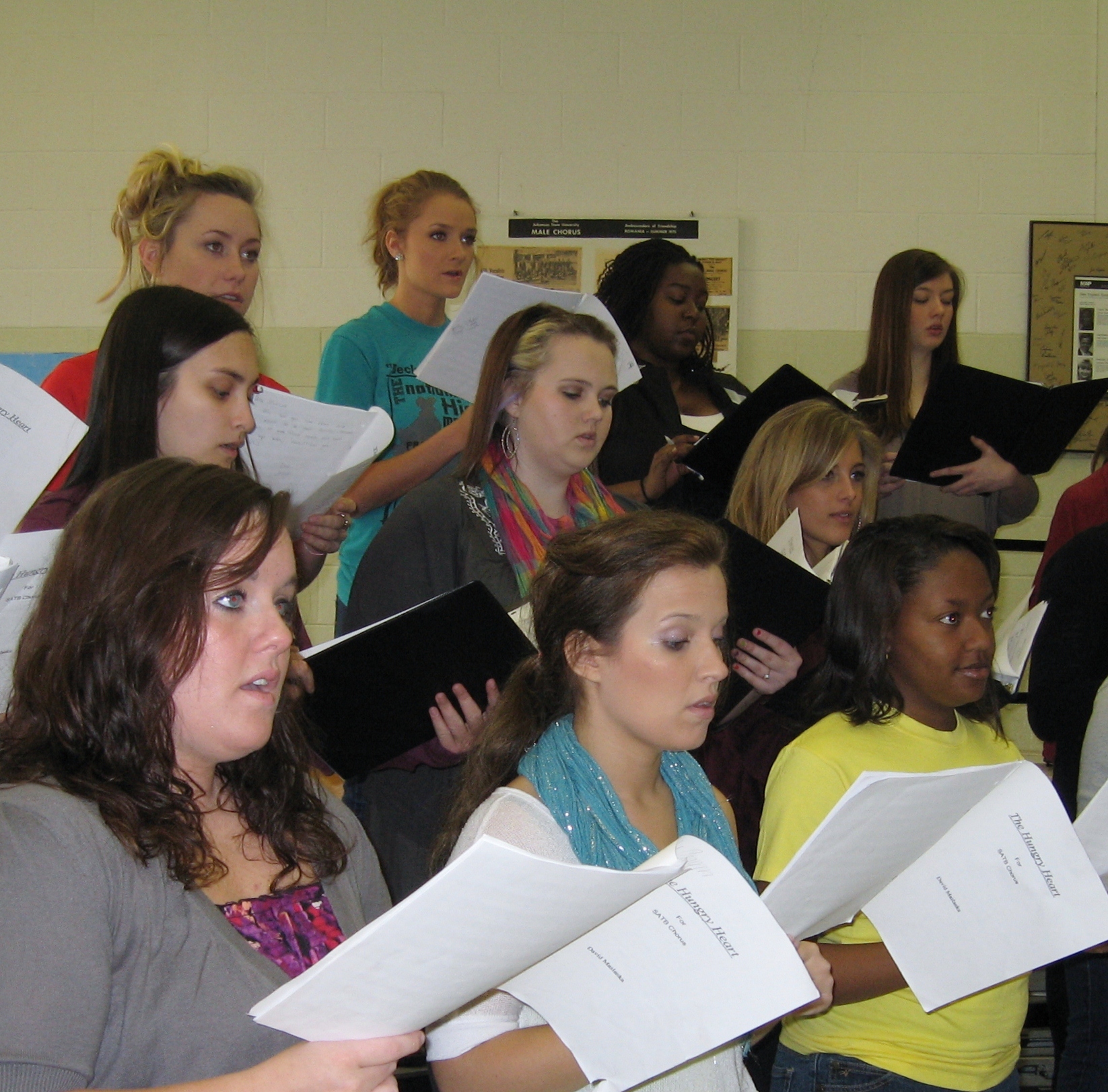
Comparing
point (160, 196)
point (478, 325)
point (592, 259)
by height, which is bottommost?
point (478, 325)

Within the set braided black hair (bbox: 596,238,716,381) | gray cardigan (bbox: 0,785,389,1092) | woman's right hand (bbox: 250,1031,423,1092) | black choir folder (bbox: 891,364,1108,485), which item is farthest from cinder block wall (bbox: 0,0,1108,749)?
woman's right hand (bbox: 250,1031,423,1092)

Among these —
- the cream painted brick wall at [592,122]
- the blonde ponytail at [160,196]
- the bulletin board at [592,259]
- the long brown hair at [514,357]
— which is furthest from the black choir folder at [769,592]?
the cream painted brick wall at [592,122]

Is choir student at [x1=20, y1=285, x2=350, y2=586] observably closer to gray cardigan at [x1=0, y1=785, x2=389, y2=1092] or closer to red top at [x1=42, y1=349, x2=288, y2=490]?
red top at [x1=42, y1=349, x2=288, y2=490]

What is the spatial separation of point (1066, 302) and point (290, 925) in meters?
4.23

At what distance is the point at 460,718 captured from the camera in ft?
6.11

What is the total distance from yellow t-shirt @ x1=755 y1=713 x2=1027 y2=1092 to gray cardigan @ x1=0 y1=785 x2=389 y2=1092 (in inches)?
33.5

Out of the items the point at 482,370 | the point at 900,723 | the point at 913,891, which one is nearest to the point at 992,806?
the point at 913,891

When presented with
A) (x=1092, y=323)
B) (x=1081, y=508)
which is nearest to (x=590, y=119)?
(x=1092, y=323)

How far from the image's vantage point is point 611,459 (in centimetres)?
280

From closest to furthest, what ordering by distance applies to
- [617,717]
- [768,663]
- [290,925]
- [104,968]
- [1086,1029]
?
1. [104,968]
2. [290,925]
3. [617,717]
4. [1086,1029]
5. [768,663]

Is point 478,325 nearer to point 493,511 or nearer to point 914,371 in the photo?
point 493,511

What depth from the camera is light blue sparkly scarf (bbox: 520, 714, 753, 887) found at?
4.65 ft

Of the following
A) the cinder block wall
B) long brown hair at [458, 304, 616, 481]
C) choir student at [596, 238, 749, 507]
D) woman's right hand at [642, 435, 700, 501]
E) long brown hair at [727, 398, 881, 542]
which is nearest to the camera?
long brown hair at [458, 304, 616, 481]

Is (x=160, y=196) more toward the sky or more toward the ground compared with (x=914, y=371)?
more toward the sky
